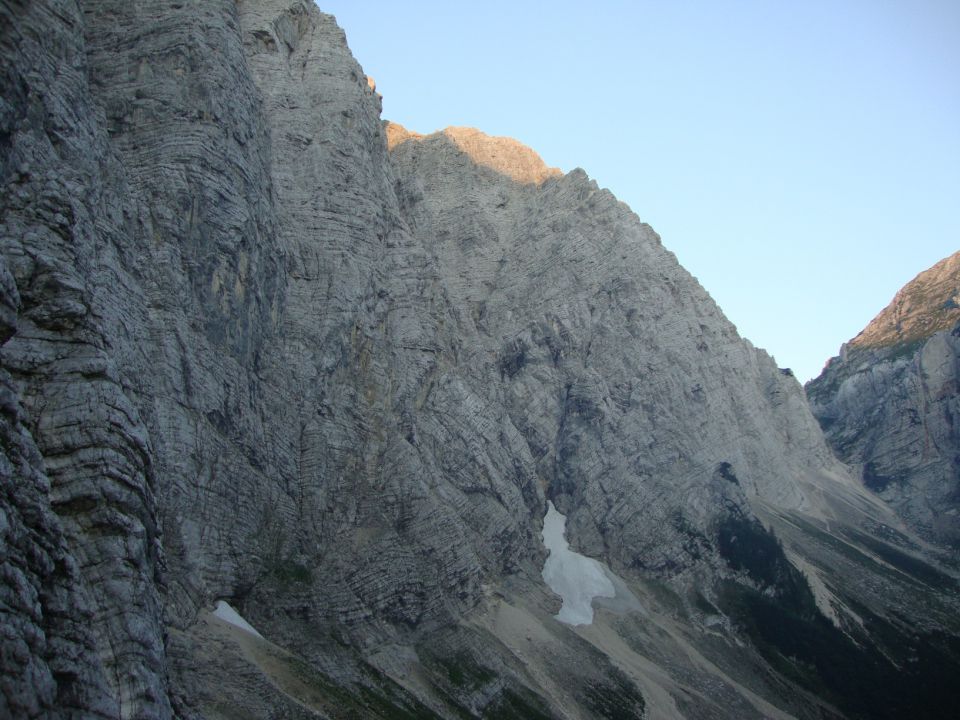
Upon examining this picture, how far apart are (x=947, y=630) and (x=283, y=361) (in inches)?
2661

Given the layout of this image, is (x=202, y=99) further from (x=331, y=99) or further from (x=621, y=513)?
(x=621, y=513)

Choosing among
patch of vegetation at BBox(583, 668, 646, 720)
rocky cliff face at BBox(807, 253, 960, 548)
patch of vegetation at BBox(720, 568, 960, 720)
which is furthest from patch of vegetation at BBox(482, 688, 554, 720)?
rocky cliff face at BBox(807, 253, 960, 548)

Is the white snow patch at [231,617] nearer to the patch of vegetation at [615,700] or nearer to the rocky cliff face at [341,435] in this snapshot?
the rocky cliff face at [341,435]

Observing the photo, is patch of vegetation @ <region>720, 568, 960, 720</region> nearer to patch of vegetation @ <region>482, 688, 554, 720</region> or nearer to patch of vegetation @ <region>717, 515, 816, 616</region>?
patch of vegetation @ <region>717, 515, 816, 616</region>

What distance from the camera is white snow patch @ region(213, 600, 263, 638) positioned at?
43.2 metres

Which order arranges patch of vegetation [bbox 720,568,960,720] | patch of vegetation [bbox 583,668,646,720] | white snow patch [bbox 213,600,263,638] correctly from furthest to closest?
patch of vegetation [bbox 720,568,960,720], patch of vegetation [bbox 583,668,646,720], white snow patch [bbox 213,600,263,638]

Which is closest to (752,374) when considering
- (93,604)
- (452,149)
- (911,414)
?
(911,414)

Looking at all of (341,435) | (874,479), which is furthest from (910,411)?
(341,435)

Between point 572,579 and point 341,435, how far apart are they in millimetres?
30407

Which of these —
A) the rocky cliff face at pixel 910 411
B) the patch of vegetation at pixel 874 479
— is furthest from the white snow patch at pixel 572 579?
the patch of vegetation at pixel 874 479

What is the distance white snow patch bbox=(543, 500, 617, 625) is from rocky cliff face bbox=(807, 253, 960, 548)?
2207 inches

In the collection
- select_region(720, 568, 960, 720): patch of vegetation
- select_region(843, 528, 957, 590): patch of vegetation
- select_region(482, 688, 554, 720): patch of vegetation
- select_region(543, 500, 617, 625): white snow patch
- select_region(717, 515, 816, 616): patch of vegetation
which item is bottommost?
select_region(482, 688, 554, 720): patch of vegetation

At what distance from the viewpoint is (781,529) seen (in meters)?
88.3

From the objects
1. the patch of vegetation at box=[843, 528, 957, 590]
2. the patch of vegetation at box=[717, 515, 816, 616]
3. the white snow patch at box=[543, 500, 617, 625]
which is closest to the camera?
the white snow patch at box=[543, 500, 617, 625]
